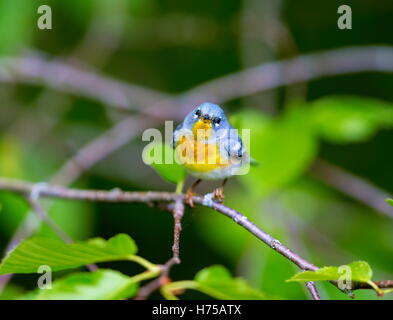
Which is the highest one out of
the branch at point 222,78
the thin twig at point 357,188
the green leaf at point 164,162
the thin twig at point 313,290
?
the branch at point 222,78

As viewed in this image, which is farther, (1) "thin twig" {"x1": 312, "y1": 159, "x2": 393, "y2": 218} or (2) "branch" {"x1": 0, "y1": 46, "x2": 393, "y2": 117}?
(2) "branch" {"x1": 0, "y1": 46, "x2": 393, "y2": 117}

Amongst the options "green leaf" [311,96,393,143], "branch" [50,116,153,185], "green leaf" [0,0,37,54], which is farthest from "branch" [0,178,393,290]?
"green leaf" [311,96,393,143]

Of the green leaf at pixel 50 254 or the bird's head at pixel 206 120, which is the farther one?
the bird's head at pixel 206 120

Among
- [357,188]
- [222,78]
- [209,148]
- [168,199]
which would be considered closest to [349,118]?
[357,188]

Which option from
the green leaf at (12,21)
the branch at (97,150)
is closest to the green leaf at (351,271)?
the branch at (97,150)

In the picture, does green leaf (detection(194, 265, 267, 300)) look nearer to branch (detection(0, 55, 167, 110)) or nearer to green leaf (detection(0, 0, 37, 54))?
green leaf (detection(0, 0, 37, 54))

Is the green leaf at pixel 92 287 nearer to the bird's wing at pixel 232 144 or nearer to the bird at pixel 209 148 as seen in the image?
the bird at pixel 209 148

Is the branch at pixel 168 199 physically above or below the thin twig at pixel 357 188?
below
